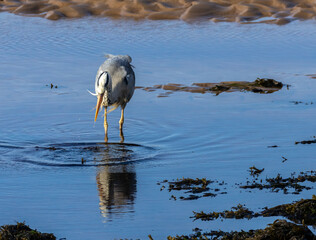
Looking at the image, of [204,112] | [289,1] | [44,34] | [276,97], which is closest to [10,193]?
[204,112]

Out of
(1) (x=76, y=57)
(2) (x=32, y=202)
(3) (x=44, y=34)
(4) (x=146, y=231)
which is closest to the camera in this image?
(4) (x=146, y=231)

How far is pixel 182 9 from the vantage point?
2412 centimetres

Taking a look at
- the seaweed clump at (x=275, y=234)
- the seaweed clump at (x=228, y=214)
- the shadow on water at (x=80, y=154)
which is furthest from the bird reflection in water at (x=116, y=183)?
the seaweed clump at (x=275, y=234)

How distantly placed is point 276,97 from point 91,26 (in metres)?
9.57

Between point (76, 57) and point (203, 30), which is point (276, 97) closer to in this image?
point (76, 57)

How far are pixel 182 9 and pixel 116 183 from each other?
15932 millimetres

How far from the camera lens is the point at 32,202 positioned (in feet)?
26.5

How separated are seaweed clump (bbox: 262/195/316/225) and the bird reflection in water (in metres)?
1.47

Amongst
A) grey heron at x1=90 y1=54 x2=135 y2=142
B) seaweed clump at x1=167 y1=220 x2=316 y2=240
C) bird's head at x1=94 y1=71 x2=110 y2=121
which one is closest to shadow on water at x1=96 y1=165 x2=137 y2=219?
seaweed clump at x1=167 y1=220 x2=316 y2=240

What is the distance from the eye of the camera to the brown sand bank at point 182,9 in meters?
23.1

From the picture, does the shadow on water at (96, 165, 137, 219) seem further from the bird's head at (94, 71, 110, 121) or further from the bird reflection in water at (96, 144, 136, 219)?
the bird's head at (94, 71, 110, 121)

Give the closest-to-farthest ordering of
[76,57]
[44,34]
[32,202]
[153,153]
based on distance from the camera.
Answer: [32,202], [153,153], [76,57], [44,34]

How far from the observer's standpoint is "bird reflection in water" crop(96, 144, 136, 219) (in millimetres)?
7887

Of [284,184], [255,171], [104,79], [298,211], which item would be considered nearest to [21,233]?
[298,211]
